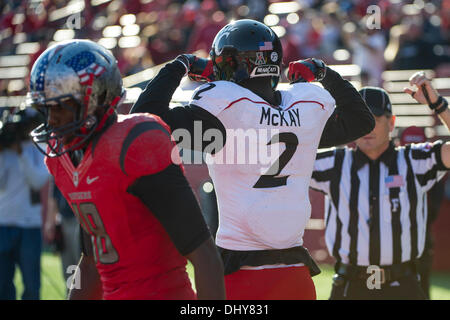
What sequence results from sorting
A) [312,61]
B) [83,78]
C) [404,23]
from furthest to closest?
[404,23]
[312,61]
[83,78]

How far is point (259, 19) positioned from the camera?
1330 cm

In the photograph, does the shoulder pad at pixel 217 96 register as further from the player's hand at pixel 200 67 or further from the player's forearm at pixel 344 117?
the player's forearm at pixel 344 117

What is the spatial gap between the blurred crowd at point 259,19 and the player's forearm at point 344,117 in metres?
5.34

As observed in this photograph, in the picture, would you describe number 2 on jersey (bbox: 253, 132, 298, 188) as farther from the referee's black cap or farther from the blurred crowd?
the blurred crowd

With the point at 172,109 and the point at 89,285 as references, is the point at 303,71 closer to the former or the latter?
the point at 172,109

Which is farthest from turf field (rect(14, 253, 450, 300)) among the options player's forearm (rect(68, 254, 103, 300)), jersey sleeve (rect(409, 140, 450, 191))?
player's forearm (rect(68, 254, 103, 300))

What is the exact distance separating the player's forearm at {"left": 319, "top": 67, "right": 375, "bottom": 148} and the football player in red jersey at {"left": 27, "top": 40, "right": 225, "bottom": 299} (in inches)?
45.3

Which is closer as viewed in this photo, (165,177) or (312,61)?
(165,177)

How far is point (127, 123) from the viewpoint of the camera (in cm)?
231

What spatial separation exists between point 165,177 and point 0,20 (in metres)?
17.4

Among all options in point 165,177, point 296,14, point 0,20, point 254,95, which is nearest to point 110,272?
point 165,177

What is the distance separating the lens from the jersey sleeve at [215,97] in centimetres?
288

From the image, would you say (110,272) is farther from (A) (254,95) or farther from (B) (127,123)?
(A) (254,95)

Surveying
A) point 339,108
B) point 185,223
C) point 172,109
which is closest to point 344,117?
point 339,108
